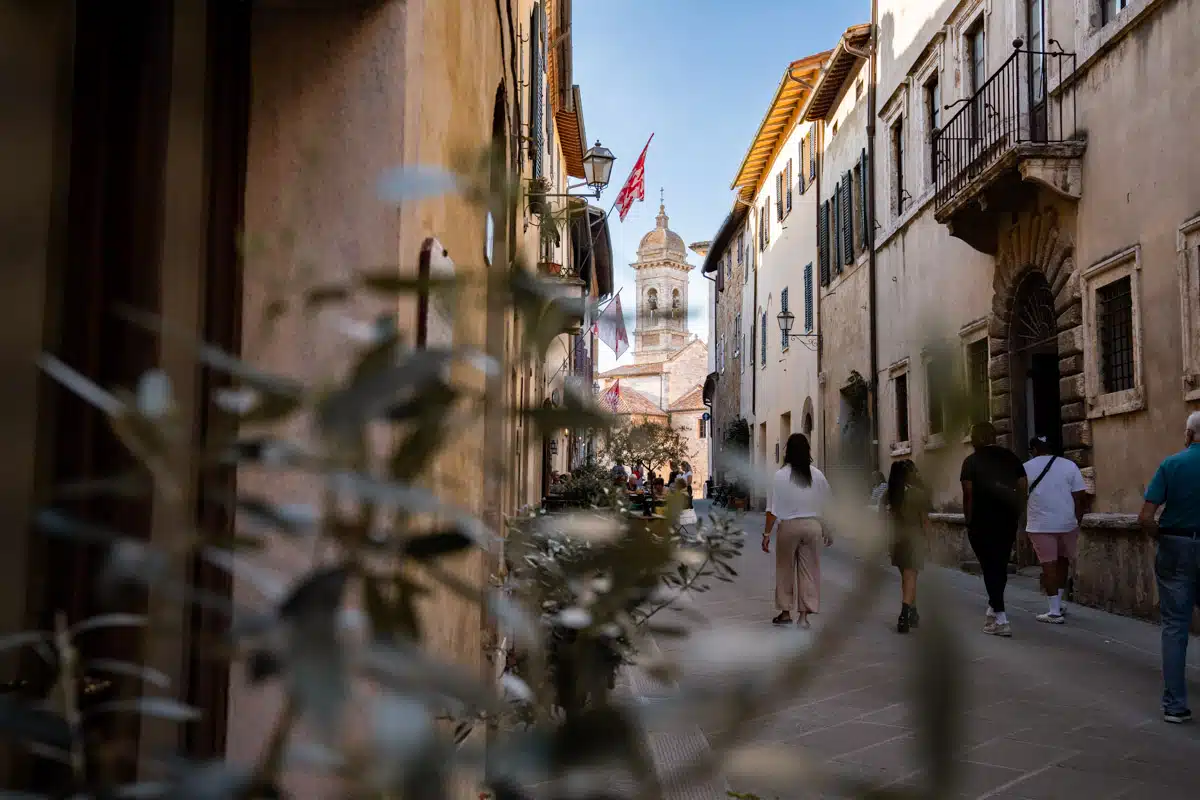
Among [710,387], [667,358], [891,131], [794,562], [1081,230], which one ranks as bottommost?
[794,562]

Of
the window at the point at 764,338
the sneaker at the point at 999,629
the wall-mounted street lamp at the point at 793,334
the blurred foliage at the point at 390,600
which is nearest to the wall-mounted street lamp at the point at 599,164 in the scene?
the sneaker at the point at 999,629

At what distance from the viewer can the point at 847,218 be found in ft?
58.0

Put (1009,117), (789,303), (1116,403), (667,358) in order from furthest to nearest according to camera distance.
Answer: (667,358)
(789,303)
(1009,117)
(1116,403)

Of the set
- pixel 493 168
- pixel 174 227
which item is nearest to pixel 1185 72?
pixel 174 227

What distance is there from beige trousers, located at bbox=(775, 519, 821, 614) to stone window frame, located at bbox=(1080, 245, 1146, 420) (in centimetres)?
294

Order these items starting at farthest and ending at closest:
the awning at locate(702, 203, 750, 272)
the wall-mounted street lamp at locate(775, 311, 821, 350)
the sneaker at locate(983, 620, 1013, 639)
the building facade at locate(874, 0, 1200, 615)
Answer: the awning at locate(702, 203, 750, 272) < the wall-mounted street lamp at locate(775, 311, 821, 350) < the building facade at locate(874, 0, 1200, 615) < the sneaker at locate(983, 620, 1013, 639)

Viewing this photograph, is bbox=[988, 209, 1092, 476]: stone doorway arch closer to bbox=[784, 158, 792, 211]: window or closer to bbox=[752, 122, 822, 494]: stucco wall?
bbox=[752, 122, 822, 494]: stucco wall

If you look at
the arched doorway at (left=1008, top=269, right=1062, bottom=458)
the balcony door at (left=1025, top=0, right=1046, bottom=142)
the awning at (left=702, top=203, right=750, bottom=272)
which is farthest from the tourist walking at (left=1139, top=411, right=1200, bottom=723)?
the awning at (left=702, top=203, right=750, bottom=272)

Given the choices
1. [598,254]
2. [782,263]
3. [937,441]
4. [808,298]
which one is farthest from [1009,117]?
[598,254]

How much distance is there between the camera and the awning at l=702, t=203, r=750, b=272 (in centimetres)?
2976

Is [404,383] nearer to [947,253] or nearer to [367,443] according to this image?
[367,443]

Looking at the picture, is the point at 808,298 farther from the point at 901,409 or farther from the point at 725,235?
the point at 725,235

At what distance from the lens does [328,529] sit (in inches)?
17.7

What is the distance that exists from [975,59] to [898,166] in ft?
9.72
